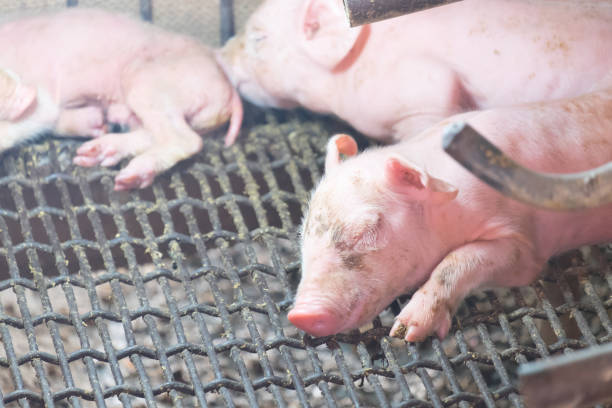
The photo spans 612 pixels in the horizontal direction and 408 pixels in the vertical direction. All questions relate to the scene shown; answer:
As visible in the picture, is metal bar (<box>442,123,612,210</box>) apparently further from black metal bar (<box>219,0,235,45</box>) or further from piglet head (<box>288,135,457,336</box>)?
black metal bar (<box>219,0,235,45</box>)

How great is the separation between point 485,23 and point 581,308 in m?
0.89

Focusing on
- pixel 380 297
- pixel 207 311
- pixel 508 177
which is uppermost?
pixel 508 177

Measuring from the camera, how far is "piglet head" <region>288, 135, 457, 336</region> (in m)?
1.60

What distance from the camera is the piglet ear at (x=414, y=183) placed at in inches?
63.2

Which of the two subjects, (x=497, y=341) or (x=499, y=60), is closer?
(x=499, y=60)

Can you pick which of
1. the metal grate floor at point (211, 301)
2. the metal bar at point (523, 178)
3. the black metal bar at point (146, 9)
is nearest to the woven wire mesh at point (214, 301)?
the metal grate floor at point (211, 301)

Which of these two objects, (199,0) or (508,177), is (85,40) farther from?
(508,177)

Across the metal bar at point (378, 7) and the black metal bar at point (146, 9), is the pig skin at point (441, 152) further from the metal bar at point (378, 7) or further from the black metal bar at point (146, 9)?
the black metal bar at point (146, 9)

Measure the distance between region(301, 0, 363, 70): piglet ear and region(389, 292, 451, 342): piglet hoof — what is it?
99 centimetres

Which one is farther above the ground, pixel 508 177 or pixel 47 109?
pixel 508 177

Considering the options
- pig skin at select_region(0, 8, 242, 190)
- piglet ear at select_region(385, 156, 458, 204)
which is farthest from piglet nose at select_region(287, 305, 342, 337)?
pig skin at select_region(0, 8, 242, 190)

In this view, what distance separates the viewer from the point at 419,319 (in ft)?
5.31

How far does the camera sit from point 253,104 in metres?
2.77

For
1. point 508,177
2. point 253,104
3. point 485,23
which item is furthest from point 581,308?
point 253,104
